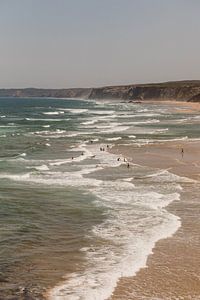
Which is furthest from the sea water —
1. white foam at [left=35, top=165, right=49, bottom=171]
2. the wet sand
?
the wet sand

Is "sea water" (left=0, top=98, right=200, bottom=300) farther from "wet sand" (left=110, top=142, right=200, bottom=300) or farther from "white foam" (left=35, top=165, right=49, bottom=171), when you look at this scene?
"wet sand" (left=110, top=142, right=200, bottom=300)

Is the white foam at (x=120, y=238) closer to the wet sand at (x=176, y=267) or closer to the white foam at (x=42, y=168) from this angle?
the wet sand at (x=176, y=267)

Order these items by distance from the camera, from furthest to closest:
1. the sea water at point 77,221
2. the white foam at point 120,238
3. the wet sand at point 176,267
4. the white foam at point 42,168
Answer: the white foam at point 42,168
the sea water at point 77,221
the white foam at point 120,238
the wet sand at point 176,267

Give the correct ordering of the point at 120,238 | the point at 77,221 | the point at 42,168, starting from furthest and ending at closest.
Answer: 1. the point at 42,168
2. the point at 77,221
3. the point at 120,238

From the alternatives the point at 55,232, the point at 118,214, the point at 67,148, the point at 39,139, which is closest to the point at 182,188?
the point at 118,214

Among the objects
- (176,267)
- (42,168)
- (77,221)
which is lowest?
(176,267)

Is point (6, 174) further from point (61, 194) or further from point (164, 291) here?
point (164, 291)

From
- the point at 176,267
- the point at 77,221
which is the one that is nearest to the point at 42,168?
the point at 77,221

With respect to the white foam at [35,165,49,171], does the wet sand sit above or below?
below

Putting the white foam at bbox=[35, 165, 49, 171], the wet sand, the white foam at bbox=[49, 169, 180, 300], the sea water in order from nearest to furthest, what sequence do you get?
the wet sand → the white foam at bbox=[49, 169, 180, 300] → the sea water → the white foam at bbox=[35, 165, 49, 171]

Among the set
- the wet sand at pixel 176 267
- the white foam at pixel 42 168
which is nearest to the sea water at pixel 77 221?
the white foam at pixel 42 168

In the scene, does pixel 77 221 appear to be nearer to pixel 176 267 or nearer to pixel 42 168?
pixel 176 267

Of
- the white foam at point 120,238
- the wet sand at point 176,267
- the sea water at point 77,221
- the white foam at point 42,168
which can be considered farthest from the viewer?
the white foam at point 42,168
